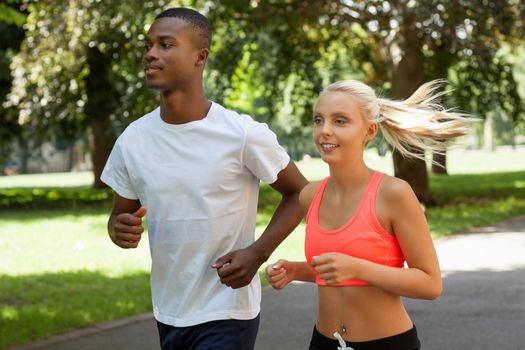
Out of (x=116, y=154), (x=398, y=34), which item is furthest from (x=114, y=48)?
(x=116, y=154)

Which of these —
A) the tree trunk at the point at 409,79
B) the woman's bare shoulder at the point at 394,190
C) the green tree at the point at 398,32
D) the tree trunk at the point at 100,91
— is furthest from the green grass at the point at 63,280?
the tree trunk at the point at 100,91

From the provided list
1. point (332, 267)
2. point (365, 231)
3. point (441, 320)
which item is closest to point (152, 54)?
point (365, 231)

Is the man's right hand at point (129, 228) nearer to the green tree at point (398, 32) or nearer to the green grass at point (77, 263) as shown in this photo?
the green grass at point (77, 263)

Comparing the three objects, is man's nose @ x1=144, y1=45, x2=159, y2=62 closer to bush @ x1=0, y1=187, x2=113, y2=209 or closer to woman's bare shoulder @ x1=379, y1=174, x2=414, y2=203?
woman's bare shoulder @ x1=379, y1=174, x2=414, y2=203

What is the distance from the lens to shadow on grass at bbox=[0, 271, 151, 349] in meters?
7.57

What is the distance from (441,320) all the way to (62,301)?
3.57m

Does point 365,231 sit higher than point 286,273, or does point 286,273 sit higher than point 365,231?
point 365,231

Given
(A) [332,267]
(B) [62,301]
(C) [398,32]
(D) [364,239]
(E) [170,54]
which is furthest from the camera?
(C) [398,32]

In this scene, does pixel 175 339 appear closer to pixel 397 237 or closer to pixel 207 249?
pixel 207 249

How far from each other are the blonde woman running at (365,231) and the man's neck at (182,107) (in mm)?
610

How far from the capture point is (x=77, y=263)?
12164 millimetres

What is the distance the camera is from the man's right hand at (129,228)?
3.25 metres

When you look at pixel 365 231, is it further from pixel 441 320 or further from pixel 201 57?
pixel 441 320

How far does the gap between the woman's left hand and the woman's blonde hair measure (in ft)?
1.83
